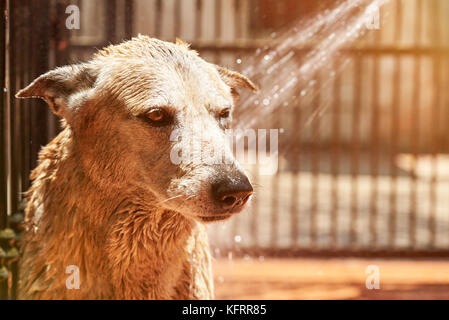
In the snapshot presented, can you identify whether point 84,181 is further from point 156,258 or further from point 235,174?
point 235,174

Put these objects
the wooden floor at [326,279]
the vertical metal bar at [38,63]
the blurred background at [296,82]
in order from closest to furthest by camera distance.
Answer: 1. the vertical metal bar at [38,63]
2. the blurred background at [296,82]
3. the wooden floor at [326,279]

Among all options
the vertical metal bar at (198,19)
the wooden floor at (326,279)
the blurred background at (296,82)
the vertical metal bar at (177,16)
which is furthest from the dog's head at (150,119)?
the vertical metal bar at (198,19)

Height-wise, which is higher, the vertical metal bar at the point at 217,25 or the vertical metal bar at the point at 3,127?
the vertical metal bar at the point at 217,25

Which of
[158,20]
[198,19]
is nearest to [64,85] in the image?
[158,20]

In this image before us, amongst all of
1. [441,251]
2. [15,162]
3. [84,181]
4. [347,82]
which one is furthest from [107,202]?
[347,82]

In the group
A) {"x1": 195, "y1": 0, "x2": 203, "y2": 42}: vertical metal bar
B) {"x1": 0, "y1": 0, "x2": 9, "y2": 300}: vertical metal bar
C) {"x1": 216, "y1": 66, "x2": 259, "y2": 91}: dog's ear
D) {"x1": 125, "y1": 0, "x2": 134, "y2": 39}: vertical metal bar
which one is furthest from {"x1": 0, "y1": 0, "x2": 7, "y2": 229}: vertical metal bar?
{"x1": 195, "y1": 0, "x2": 203, "y2": 42}: vertical metal bar

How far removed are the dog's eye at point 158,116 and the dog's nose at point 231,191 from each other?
1.42ft

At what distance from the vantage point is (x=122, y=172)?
8.63 ft

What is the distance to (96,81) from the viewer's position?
271cm

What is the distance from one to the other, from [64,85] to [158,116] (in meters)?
0.52

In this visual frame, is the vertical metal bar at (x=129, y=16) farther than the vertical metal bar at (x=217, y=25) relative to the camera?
No

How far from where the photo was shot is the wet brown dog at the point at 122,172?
101 inches

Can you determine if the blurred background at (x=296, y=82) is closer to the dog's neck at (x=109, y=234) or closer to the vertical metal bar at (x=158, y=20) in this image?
the vertical metal bar at (x=158, y=20)

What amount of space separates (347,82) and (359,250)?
306 inches
